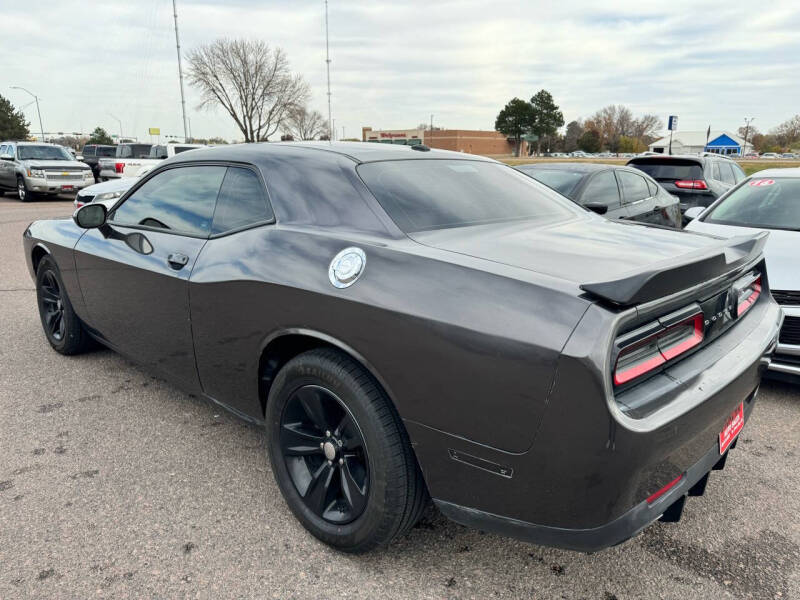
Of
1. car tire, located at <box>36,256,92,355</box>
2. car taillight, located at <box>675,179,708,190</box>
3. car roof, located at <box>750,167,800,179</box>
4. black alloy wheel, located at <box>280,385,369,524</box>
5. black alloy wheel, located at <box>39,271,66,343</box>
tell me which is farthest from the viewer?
car taillight, located at <box>675,179,708,190</box>

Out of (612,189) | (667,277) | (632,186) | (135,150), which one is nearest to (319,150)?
(667,277)

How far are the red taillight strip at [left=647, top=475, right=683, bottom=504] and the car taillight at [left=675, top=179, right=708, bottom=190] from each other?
9140mm

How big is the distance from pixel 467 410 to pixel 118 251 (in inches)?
98.6

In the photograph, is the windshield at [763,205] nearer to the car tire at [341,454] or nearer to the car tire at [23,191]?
the car tire at [341,454]

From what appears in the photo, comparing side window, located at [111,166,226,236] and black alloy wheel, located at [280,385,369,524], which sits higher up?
side window, located at [111,166,226,236]

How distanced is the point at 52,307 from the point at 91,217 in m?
1.34

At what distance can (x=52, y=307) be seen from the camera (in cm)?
443

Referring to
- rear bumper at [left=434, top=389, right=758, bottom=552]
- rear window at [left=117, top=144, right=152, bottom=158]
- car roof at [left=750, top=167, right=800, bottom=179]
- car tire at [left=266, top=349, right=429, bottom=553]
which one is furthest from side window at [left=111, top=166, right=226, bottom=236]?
rear window at [left=117, top=144, right=152, bottom=158]

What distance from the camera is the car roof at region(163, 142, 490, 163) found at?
2738 millimetres

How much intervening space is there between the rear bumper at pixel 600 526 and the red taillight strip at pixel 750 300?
Result: 2.12ft

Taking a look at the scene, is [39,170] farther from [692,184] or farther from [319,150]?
[319,150]

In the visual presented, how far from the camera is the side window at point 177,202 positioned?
2889 millimetres

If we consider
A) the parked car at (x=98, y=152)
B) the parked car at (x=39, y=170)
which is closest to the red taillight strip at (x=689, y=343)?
the parked car at (x=39, y=170)

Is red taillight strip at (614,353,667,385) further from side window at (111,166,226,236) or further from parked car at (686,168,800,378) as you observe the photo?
parked car at (686,168,800,378)
